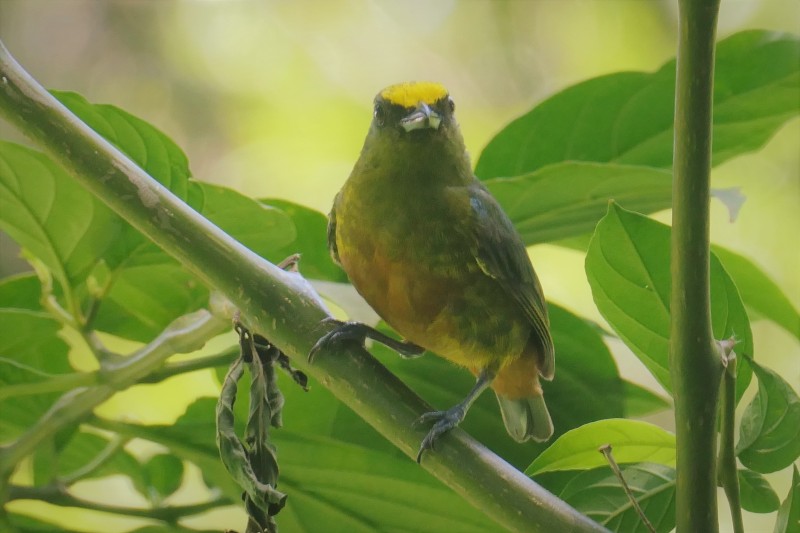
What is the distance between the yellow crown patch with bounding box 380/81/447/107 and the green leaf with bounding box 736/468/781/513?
0.53 metres

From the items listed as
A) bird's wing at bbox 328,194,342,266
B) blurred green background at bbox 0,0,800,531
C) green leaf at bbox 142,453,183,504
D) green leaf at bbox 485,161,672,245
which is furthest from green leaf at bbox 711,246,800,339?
blurred green background at bbox 0,0,800,531

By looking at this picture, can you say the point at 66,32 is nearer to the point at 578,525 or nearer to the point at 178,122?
the point at 178,122

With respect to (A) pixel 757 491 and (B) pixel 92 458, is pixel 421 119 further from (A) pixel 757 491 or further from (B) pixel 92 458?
(B) pixel 92 458

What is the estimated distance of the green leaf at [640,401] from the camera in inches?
36.2

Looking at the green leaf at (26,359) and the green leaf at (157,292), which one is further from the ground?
the green leaf at (157,292)

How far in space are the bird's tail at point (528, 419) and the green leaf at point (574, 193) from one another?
21 centimetres

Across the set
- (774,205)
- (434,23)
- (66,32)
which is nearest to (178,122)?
(66,32)

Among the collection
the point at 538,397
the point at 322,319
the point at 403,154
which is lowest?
the point at 538,397

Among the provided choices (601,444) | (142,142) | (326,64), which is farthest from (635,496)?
(326,64)

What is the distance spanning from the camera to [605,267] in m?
0.71

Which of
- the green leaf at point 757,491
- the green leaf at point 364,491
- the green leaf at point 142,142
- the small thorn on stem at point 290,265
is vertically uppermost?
the green leaf at point 142,142

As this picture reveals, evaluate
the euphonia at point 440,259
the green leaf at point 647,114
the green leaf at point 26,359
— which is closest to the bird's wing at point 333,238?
the euphonia at point 440,259

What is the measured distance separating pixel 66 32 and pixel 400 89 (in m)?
2.66

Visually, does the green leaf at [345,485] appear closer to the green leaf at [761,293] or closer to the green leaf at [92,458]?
the green leaf at [92,458]
